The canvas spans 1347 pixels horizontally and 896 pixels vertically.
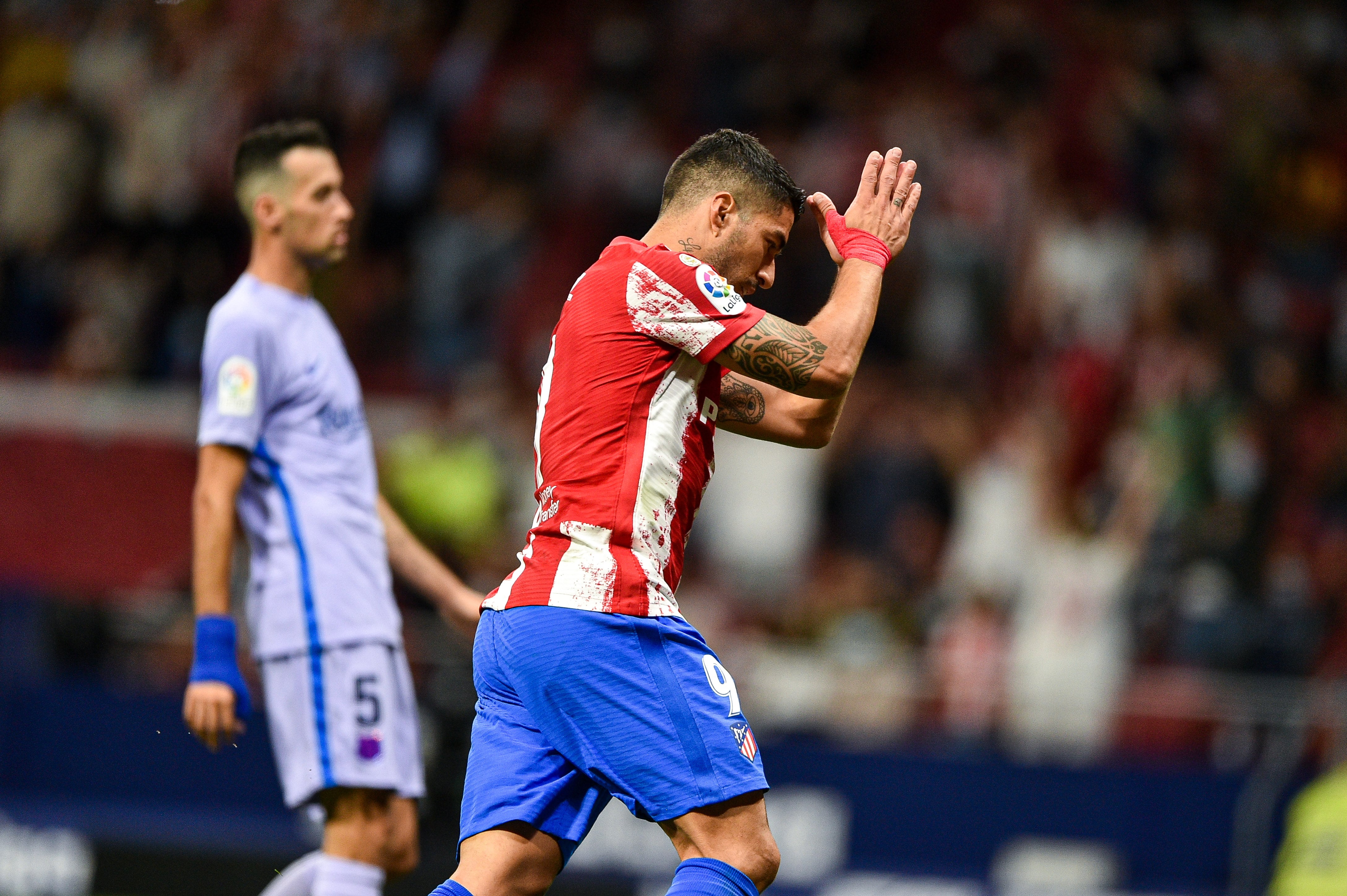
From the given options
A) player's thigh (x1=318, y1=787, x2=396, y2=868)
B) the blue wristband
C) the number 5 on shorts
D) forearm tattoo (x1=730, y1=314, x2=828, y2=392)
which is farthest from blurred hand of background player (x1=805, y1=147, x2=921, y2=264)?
player's thigh (x1=318, y1=787, x2=396, y2=868)

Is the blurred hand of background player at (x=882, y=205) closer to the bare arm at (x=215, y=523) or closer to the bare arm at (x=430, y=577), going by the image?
the bare arm at (x=430, y=577)

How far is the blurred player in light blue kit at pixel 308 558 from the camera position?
513 centimetres

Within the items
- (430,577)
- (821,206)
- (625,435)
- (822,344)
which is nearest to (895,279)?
(430,577)

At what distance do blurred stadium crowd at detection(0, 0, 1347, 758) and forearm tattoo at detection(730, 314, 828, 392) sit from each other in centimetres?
653

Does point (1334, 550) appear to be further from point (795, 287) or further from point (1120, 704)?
point (795, 287)

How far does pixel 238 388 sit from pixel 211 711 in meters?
1.01

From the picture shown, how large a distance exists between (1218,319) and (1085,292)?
1.02 metres

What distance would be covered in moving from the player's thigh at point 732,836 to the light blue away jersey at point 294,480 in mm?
1768

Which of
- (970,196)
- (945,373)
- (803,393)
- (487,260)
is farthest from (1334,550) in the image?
(803,393)

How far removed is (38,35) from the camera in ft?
48.2

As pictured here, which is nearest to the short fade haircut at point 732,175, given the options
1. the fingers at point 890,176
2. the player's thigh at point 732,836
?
the fingers at point 890,176

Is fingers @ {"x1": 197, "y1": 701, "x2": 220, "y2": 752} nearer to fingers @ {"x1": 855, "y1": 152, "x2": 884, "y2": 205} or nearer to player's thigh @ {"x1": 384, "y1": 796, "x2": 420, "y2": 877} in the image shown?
player's thigh @ {"x1": 384, "y1": 796, "x2": 420, "y2": 877}

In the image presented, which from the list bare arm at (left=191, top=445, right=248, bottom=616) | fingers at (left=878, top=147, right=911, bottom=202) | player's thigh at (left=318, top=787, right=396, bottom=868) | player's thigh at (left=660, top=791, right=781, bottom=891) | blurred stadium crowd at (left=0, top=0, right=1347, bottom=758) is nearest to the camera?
player's thigh at (left=660, top=791, right=781, bottom=891)

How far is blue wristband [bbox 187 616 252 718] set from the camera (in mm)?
4891
